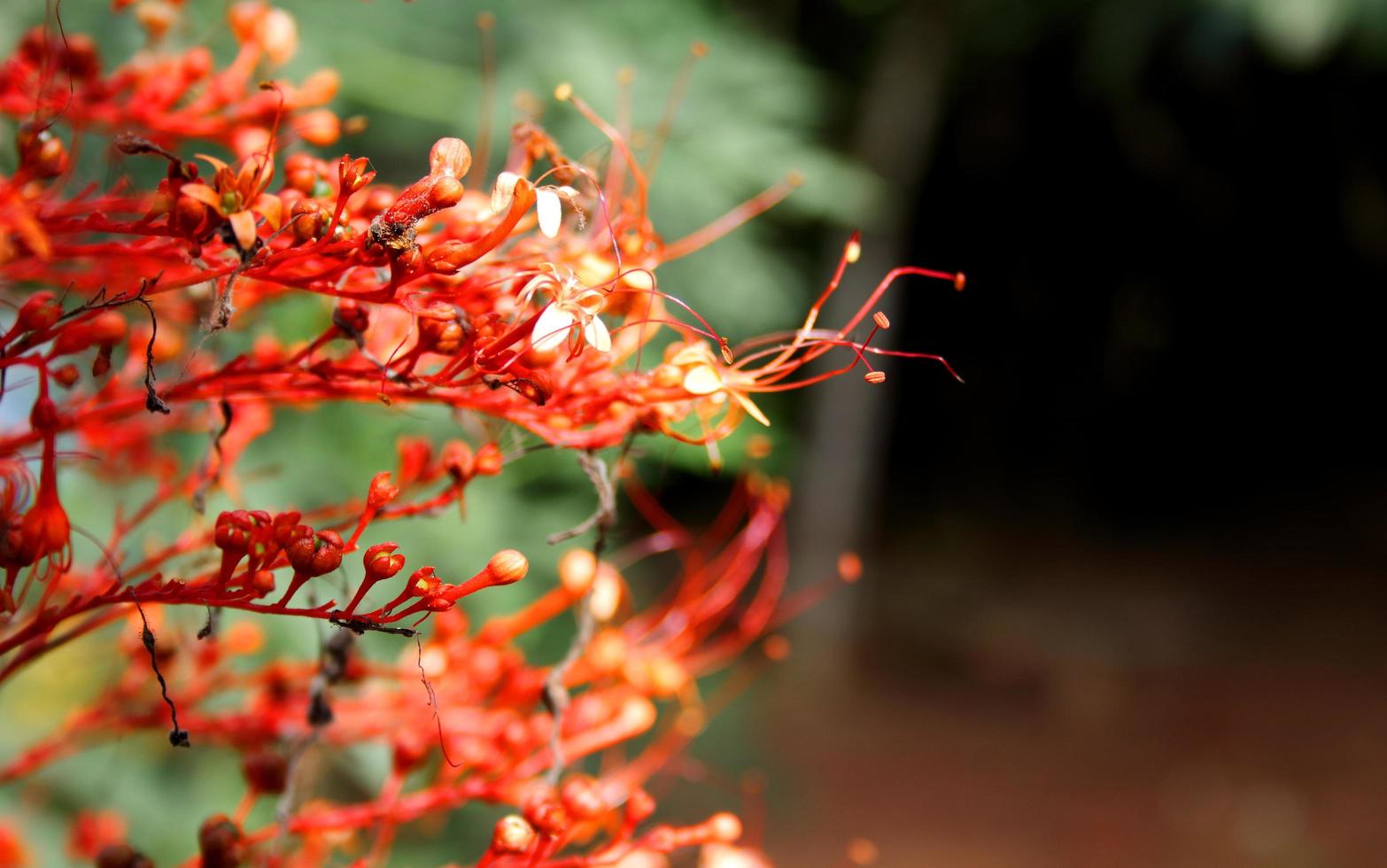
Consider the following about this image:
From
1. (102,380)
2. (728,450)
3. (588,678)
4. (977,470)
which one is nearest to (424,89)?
(728,450)

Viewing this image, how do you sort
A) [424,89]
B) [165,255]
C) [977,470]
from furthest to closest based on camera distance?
[977,470]
[424,89]
[165,255]

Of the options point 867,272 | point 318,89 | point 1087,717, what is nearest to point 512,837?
point 318,89

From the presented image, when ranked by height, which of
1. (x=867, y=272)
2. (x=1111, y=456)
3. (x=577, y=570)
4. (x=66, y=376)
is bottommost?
(x=1111, y=456)

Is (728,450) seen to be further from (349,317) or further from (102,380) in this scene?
(349,317)

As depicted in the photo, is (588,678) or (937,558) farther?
(937,558)

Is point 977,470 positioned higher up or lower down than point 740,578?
lower down

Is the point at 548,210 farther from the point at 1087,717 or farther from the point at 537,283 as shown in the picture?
the point at 1087,717

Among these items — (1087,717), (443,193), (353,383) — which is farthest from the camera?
(1087,717)
